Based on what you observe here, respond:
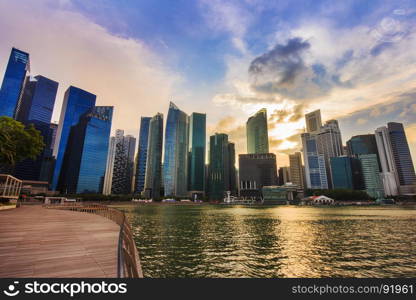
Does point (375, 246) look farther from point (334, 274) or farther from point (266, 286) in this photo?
point (266, 286)

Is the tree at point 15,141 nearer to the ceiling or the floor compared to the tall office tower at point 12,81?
nearer to the floor

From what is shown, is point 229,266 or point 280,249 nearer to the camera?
point 229,266

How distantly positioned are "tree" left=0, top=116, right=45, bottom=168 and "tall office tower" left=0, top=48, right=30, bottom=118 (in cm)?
20569

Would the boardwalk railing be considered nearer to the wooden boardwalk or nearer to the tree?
the wooden boardwalk

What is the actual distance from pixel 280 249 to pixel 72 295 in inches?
813

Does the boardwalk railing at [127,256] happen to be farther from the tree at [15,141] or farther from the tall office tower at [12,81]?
the tall office tower at [12,81]

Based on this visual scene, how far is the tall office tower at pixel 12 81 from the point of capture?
178188mm

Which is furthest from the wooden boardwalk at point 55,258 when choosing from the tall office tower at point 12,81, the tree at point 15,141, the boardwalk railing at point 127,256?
the tall office tower at point 12,81

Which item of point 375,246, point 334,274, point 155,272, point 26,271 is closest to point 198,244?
point 155,272

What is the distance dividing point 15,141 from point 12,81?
22202 cm

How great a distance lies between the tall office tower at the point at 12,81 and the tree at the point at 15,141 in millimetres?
205691

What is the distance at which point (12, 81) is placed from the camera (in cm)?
18312

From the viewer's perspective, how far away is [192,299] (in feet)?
16.6

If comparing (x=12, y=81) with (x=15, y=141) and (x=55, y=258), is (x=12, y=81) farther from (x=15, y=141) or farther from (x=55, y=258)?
(x=55, y=258)
